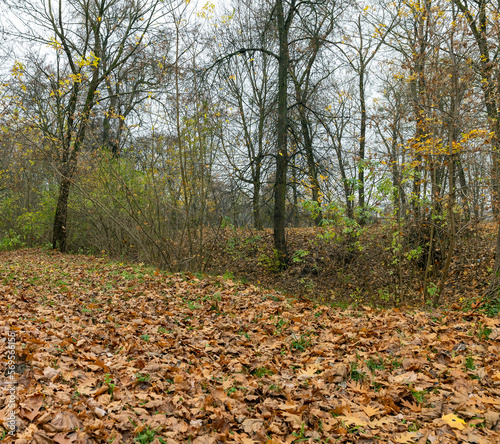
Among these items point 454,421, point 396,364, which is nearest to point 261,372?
point 396,364

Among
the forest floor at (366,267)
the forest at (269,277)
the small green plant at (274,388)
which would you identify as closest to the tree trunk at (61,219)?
the forest at (269,277)

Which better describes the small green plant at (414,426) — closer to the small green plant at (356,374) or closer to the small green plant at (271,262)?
the small green plant at (356,374)

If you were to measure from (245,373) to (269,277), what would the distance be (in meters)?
8.02

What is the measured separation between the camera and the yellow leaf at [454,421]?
251 centimetres

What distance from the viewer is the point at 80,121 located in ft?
40.1

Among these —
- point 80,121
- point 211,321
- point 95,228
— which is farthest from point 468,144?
point 95,228

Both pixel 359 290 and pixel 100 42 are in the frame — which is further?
pixel 100 42

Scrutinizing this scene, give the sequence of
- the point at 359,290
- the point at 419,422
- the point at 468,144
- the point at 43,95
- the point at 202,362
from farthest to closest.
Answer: the point at 43,95 < the point at 359,290 < the point at 468,144 < the point at 202,362 < the point at 419,422

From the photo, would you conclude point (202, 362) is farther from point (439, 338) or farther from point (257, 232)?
point (257, 232)

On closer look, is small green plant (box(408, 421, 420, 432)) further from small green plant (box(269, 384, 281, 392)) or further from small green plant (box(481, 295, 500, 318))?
small green plant (box(481, 295, 500, 318))

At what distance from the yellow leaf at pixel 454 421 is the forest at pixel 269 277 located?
0.01 metres

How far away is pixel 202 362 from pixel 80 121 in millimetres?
10705

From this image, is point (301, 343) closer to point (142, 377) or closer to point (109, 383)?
point (142, 377)

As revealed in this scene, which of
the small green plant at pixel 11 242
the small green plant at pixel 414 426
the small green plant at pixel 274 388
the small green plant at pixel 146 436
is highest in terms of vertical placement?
the small green plant at pixel 11 242
